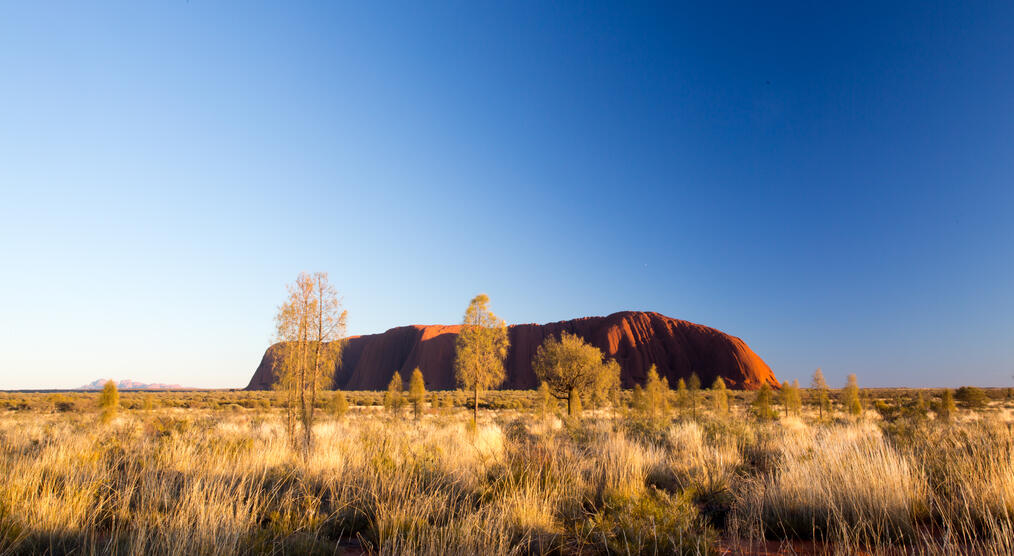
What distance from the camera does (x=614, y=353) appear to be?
365ft

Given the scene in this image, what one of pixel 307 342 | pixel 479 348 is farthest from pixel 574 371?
pixel 307 342

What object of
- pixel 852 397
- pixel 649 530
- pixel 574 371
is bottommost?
pixel 852 397

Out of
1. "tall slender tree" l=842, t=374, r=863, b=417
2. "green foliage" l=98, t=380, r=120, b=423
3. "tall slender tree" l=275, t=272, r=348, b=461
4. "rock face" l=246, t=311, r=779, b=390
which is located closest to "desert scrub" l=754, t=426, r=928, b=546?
"tall slender tree" l=275, t=272, r=348, b=461

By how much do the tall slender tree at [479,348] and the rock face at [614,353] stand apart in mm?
84991

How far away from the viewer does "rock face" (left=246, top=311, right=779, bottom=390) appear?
354 ft

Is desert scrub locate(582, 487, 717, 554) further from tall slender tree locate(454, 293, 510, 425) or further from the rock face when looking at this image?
the rock face

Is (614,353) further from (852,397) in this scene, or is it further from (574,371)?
(574,371)

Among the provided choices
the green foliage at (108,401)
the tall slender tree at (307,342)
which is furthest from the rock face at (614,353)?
the tall slender tree at (307,342)

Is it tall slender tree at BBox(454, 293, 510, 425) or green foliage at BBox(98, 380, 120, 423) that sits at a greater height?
tall slender tree at BBox(454, 293, 510, 425)

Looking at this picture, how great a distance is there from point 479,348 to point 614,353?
96452 millimetres

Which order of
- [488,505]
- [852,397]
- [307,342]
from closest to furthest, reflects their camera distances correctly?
[488,505]
[307,342]
[852,397]

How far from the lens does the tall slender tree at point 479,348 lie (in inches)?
820

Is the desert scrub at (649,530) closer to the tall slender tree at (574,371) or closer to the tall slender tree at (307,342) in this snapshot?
the tall slender tree at (307,342)

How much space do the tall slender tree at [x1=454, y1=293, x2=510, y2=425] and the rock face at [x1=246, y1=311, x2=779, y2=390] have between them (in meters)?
85.0
